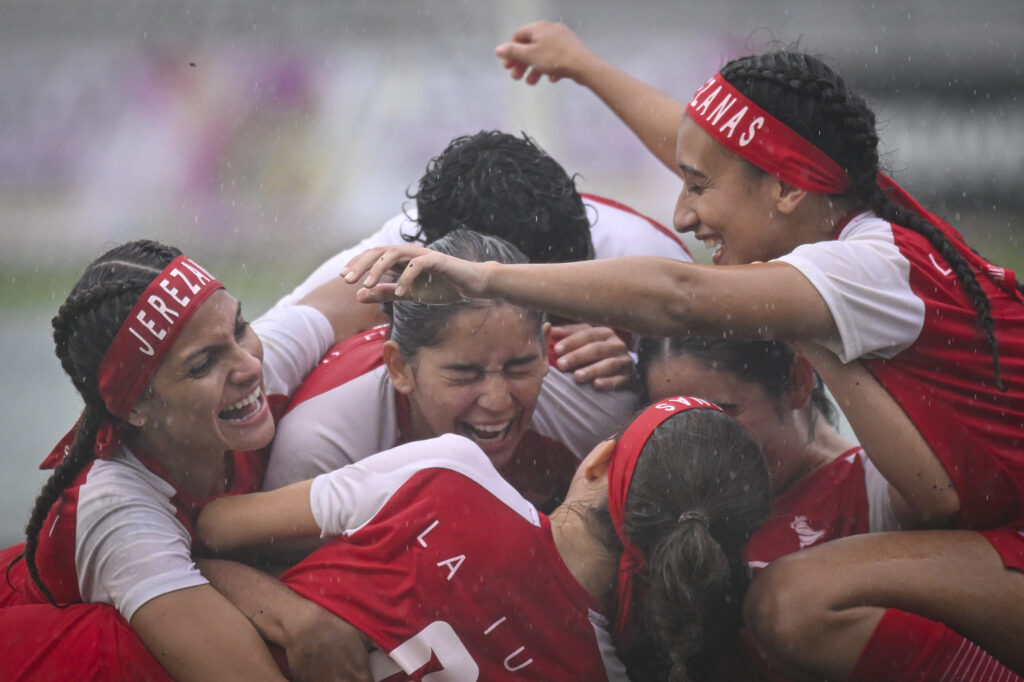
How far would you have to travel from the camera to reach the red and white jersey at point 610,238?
3553 mm

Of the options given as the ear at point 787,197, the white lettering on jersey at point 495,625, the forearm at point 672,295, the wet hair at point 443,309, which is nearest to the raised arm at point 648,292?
the forearm at point 672,295

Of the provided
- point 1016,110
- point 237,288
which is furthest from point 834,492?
point 1016,110

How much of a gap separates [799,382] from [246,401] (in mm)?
1412

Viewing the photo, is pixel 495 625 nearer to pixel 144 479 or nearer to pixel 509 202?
pixel 144 479

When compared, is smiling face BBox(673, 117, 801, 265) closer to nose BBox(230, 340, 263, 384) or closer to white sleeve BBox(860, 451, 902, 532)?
white sleeve BBox(860, 451, 902, 532)

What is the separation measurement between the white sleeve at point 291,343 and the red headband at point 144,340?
417mm

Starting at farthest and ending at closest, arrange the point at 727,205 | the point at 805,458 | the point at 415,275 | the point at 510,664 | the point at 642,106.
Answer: the point at 642,106
the point at 805,458
the point at 727,205
the point at 510,664
the point at 415,275

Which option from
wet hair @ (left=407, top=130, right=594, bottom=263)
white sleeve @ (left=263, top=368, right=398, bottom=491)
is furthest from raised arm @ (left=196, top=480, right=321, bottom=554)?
wet hair @ (left=407, top=130, right=594, bottom=263)

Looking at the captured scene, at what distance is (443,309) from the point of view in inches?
111

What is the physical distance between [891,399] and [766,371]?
567mm

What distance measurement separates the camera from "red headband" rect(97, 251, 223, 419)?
2.52 meters

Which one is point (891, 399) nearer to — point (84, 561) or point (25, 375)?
point (84, 561)

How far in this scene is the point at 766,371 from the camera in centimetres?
303

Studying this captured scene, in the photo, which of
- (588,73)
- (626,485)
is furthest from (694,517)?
(588,73)
